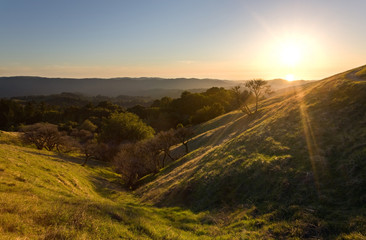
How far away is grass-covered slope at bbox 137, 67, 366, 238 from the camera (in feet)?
41.4

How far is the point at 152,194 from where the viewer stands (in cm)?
2598

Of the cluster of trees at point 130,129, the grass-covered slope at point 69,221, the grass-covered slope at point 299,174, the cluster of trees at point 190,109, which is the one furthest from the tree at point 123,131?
the grass-covered slope at point 69,221

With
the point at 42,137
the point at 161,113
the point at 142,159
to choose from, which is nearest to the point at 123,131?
the point at 42,137

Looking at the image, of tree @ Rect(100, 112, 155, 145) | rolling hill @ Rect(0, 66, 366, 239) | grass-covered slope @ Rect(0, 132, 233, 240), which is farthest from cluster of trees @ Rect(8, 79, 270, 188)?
grass-covered slope @ Rect(0, 132, 233, 240)

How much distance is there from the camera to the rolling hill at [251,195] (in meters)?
10.6

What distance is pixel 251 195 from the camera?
1727 centimetres

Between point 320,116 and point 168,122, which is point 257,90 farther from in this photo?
point 168,122

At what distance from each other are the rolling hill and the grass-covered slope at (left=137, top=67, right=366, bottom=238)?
2.9 inches

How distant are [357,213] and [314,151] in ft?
26.0

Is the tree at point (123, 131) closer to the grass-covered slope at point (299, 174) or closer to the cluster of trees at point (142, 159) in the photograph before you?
the cluster of trees at point (142, 159)

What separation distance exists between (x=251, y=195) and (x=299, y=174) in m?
4.52

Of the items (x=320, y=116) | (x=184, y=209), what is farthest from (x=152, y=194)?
(x=320, y=116)

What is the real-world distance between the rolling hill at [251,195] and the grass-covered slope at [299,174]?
7 centimetres

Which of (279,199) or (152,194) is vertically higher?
(279,199)
